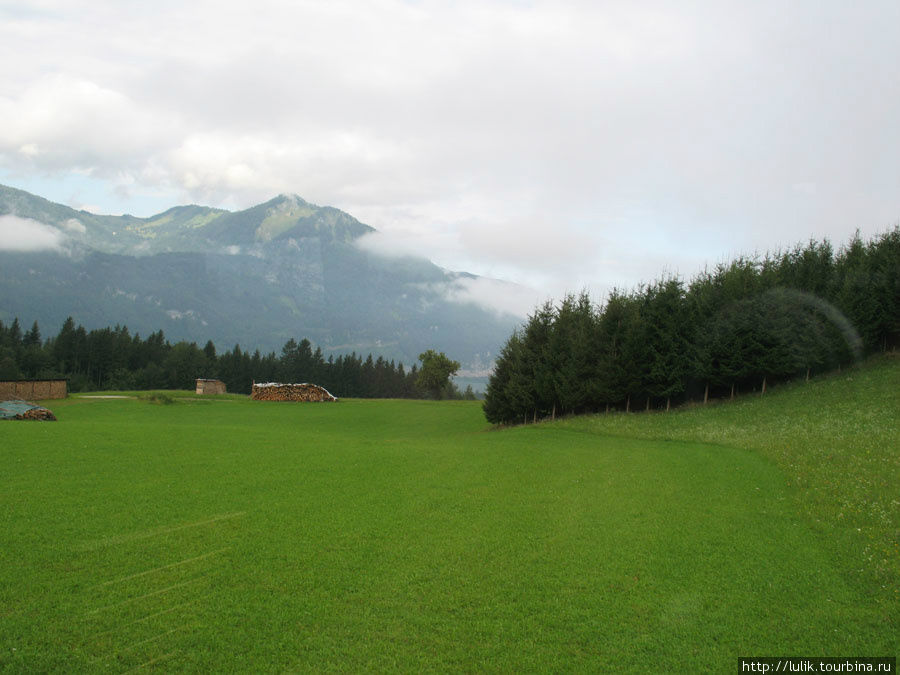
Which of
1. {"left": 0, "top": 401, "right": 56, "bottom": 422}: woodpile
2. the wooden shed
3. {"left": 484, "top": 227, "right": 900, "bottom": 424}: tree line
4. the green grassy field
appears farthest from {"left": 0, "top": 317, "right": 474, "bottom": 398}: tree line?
the green grassy field

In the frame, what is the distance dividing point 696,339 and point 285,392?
146ft

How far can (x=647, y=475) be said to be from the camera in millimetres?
17781

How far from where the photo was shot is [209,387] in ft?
231

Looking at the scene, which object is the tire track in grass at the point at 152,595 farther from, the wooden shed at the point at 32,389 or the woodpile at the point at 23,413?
the wooden shed at the point at 32,389

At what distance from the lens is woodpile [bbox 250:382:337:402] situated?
61438 millimetres

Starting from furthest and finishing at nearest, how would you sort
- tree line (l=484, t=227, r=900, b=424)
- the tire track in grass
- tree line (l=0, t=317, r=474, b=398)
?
tree line (l=0, t=317, r=474, b=398) < tree line (l=484, t=227, r=900, b=424) < the tire track in grass

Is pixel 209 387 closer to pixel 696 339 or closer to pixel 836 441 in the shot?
pixel 696 339

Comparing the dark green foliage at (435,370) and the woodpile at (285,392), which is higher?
the dark green foliage at (435,370)

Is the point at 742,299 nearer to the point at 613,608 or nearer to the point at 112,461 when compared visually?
the point at 613,608

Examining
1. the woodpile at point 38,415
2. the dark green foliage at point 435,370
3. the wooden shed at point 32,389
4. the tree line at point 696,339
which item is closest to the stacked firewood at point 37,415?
the woodpile at point 38,415

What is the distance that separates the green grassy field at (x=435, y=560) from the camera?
6.99 m

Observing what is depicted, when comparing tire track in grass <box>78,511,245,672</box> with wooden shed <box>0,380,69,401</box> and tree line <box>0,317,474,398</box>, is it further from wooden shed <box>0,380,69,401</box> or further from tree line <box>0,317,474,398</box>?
tree line <box>0,317,474,398</box>

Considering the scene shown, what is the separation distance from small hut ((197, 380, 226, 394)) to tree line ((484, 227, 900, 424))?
44.2 metres

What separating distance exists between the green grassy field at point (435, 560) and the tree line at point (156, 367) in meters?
75.2
